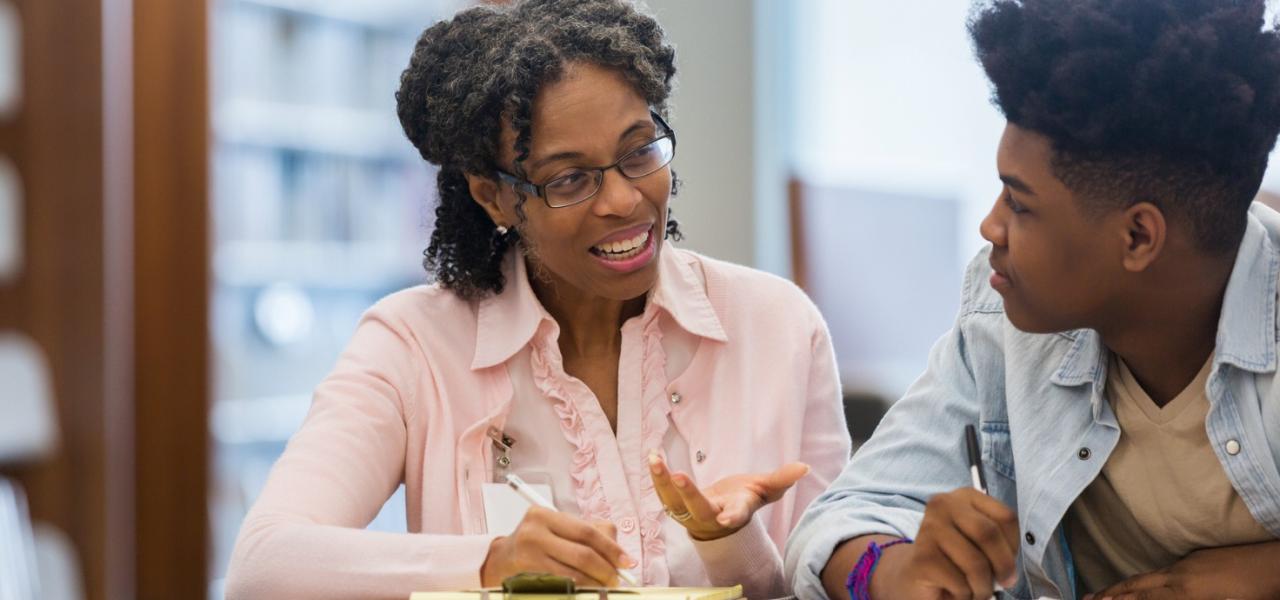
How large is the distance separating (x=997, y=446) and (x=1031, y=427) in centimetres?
6

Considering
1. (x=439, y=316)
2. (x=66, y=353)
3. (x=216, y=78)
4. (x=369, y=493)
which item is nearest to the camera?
(x=369, y=493)

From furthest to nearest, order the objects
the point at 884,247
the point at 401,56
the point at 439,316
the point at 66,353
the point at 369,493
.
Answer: the point at 884,247
the point at 401,56
the point at 66,353
the point at 439,316
the point at 369,493

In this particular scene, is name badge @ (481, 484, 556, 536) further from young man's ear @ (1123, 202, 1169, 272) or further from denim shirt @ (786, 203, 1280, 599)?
young man's ear @ (1123, 202, 1169, 272)

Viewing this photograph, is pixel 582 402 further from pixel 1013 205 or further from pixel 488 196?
pixel 1013 205

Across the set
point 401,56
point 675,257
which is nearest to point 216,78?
point 401,56

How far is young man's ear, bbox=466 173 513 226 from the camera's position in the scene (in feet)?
6.18

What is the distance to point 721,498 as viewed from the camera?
152 cm

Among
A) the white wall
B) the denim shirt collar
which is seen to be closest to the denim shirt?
the denim shirt collar

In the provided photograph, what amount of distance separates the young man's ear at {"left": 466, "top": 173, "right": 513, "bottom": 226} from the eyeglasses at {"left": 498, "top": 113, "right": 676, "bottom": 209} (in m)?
0.11

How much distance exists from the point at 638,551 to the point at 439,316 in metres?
0.43

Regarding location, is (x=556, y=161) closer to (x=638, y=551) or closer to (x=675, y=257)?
(x=675, y=257)

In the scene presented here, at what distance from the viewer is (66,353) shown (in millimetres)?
3021

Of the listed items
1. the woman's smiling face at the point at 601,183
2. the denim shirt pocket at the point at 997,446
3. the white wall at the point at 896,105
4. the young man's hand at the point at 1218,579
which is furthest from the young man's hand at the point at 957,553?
the white wall at the point at 896,105

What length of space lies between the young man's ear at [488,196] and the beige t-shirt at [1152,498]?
2.89ft
